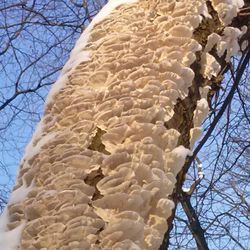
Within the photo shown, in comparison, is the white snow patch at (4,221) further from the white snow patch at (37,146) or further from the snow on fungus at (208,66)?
the snow on fungus at (208,66)

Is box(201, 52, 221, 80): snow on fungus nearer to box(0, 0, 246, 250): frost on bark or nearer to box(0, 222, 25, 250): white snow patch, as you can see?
box(0, 0, 246, 250): frost on bark

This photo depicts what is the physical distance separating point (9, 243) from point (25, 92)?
267cm

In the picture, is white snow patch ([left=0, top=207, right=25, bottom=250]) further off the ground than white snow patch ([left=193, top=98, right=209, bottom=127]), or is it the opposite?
white snow patch ([left=193, top=98, right=209, bottom=127])

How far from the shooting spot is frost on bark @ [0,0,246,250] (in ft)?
2.47

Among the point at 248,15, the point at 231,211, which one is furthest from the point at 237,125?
the point at 248,15

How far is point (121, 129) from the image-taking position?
2.84 ft

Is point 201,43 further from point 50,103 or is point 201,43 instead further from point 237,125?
point 237,125

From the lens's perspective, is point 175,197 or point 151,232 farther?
point 175,197

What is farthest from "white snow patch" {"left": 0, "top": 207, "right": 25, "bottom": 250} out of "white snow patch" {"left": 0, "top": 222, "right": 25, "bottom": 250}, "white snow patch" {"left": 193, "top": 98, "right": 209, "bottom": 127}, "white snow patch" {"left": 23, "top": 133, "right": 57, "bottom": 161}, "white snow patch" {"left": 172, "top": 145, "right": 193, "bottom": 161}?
"white snow patch" {"left": 193, "top": 98, "right": 209, "bottom": 127}

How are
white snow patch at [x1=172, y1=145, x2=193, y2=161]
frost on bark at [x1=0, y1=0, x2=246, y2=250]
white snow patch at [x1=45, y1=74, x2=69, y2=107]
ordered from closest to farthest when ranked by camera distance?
1. frost on bark at [x1=0, y1=0, x2=246, y2=250]
2. white snow patch at [x1=172, y1=145, x2=193, y2=161]
3. white snow patch at [x1=45, y1=74, x2=69, y2=107]

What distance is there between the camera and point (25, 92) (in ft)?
11.0

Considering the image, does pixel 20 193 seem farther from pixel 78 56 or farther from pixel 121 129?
pixel 78 56

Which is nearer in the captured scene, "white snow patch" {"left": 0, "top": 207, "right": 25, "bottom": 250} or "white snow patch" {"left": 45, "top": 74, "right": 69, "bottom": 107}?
"white snow patch" {"left": 0, "top": 207, "right": 25, "bottom": 250}

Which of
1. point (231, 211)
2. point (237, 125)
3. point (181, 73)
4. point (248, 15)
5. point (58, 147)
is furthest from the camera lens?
point (231, 211)
